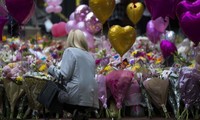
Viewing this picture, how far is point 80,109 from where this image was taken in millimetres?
7191

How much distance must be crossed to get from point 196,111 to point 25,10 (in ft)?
12.6

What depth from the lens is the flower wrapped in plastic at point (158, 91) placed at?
8.90m

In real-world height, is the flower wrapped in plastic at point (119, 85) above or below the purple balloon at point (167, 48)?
below

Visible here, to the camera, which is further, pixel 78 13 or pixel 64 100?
pixel 78 13

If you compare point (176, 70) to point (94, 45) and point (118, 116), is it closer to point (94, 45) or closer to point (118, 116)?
point (118, 116)

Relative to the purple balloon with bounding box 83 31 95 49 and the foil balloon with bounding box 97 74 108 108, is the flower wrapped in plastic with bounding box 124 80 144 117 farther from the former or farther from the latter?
the purple balloon with bounding box 83 31 95 49

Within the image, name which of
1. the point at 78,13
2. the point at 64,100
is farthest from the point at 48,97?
the point at 78,13

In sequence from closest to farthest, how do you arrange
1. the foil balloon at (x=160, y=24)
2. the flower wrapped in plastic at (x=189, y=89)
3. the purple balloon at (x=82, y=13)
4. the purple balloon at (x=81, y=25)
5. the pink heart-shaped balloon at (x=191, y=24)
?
the flower wrapped in plastic at (x=189, y=89) < the pink heart-shaped balloon at (x=191, y=24) < the foil balloon at (x=160, y=24) < the purple balloon at (x=81, y=25) < the purple balloon at (x=82, y=13)

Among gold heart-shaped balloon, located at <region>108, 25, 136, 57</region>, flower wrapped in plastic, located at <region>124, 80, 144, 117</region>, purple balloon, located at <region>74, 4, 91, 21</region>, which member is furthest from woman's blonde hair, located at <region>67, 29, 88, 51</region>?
purple balloon, located at <region>74, 4, 91, 21</region>

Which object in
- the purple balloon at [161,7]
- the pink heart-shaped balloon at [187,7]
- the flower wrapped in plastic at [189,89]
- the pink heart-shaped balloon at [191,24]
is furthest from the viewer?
the purple balloon at [161,7]

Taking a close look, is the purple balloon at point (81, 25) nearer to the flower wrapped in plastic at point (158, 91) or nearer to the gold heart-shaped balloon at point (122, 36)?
the gold heart-shaped balloon at point (122, 36)

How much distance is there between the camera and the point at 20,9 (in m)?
9.85

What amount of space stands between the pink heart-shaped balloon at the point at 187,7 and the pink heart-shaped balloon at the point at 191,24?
14cm

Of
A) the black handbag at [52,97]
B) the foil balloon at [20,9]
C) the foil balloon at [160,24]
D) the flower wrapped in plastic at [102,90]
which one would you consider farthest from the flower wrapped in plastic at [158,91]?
the foil balloon at [160,24]
